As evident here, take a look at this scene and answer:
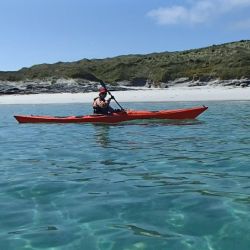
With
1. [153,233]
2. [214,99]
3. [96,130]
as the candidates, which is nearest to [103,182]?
[153,233]

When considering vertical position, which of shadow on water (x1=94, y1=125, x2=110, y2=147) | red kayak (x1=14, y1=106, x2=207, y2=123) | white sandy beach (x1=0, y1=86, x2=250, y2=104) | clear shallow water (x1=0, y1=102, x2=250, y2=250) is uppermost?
white sandy beach (x1=0, y1=86, x2=250, y2=104)

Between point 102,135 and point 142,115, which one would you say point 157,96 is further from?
point 102,135

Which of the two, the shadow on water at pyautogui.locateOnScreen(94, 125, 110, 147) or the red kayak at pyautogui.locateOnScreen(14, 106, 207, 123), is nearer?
the shadow on water at pyautogui.locateOnScreen(94, 125, 110, 147)

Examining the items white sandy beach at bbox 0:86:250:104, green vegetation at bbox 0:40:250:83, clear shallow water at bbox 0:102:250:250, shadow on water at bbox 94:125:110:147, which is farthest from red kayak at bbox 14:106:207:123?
green vegetation at bbox 0:40:250:83

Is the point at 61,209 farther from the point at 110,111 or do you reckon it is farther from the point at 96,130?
the point at 110,111

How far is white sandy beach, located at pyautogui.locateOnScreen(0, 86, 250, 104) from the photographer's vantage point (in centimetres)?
3331

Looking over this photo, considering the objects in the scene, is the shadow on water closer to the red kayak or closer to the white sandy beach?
the red kayak

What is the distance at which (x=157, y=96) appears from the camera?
34438 millimetres

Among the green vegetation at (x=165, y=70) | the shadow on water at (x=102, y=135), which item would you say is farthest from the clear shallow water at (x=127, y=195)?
the green vegetation at (x=165, y=70)

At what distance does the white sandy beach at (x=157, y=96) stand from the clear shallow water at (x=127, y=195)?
2158 centimetres

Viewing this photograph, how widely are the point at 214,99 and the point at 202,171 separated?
84.1ft

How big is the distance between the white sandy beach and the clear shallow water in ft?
70.8

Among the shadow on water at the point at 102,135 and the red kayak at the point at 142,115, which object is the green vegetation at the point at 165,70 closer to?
the red kayak at the point at 142,115

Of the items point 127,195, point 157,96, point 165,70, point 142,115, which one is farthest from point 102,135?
point 165,70
